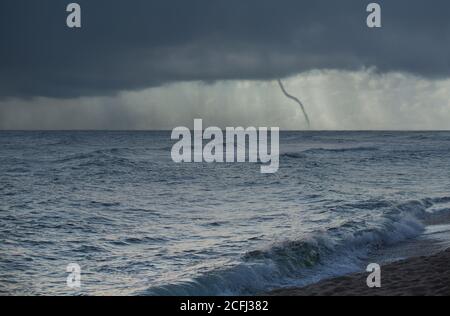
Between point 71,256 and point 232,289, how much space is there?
4.53 m

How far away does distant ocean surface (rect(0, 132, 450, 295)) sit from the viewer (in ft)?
37.0

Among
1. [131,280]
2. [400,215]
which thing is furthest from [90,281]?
[400,215]

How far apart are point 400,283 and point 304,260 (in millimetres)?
3321

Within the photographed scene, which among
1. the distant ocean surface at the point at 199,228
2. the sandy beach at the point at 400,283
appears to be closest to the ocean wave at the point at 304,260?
the distant ocean surface at the point at 199,228

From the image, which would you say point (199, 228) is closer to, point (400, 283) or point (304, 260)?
point (304, 260)

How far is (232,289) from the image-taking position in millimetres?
10734

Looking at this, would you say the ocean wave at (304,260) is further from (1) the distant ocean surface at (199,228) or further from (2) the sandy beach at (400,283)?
(2) the sandy beach at (400,283)

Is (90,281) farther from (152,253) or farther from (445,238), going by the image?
(445,238)

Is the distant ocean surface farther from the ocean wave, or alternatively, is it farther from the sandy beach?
the sandy beach

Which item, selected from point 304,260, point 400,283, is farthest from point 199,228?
point 400,283

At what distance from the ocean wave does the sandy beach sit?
3.03 ft

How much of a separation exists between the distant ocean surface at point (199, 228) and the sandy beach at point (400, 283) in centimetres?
97

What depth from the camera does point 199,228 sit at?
54.4 ft

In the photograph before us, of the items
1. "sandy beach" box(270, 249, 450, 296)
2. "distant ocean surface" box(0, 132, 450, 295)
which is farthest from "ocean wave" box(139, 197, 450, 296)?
"sandy beach" box(270, 249, 450, 296)
